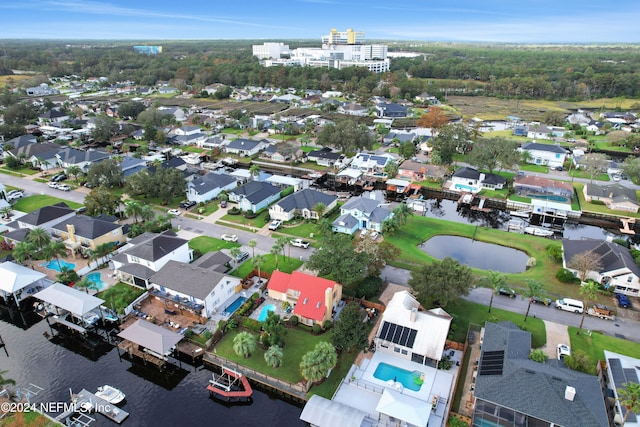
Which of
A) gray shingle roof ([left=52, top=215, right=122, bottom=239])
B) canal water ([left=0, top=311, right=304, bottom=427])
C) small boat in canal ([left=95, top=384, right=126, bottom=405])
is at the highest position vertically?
gray shingle roof ([left=52, top=215, right=122, bottom=239])

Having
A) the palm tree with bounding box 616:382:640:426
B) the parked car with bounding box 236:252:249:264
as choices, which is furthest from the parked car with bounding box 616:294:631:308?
the parked car with bounding box 236:252:249:264

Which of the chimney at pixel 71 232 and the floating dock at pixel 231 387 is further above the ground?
the chimney at pixel 71 232

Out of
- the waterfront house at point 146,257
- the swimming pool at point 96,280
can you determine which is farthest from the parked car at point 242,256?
the swimming pool at point 96,280

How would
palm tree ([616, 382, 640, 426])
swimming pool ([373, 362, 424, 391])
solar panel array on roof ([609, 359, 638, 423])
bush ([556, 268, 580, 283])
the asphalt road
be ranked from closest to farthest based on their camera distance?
palm tree ([616, 382, 640, 426])
solar panel array on roof ([609, 359, 638, 423])
swimming pool ([373, 362, 424, 391])
the asphalt road
bush ([556, 268, 580, 283])

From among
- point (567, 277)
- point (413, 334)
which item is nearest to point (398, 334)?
point (413, 334)

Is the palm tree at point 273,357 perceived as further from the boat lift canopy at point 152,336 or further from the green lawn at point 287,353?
the boat lift canopy at point 152,336

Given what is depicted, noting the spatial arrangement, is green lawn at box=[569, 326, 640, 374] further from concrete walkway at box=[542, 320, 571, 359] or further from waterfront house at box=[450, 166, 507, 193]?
waterfront house at box=[450, 166, 507, 193]
